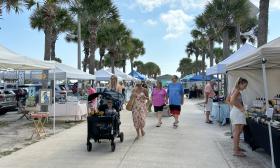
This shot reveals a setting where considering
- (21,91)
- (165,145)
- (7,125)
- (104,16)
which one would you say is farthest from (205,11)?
(165,145)

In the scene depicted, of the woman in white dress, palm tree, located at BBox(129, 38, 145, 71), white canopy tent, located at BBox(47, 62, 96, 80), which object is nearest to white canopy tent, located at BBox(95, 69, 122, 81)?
white canopy tent, located at BBox(47, 62, 96, 80)

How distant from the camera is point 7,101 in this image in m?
19.8

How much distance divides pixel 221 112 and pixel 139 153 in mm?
6963

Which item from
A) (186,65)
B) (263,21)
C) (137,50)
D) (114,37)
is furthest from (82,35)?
(186,65)

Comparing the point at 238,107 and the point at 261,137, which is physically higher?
the point at 238,107

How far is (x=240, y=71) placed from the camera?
41.1 feet

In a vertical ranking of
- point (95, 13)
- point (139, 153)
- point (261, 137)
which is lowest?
point (139, 153)

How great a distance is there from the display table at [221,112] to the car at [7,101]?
31.1 feet

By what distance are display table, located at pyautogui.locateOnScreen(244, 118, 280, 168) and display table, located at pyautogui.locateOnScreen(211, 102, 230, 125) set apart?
15.7 feet

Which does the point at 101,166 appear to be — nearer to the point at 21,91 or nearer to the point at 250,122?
the point at 250,122

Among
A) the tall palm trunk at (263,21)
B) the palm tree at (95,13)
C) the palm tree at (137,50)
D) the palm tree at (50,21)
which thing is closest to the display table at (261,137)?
the tall palm trunk at (263,21)

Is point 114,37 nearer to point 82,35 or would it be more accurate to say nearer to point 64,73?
point 82,35

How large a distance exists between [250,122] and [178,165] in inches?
92.5

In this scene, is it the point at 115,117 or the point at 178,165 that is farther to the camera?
the point at 115,117
